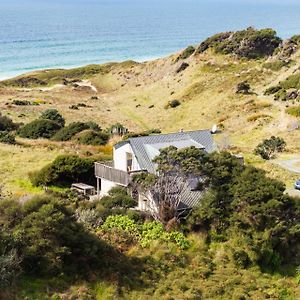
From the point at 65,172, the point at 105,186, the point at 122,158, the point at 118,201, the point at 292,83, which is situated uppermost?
the point at 122,158

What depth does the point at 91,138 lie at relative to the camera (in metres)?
44.4

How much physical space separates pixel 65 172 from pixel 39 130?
20.7 metres

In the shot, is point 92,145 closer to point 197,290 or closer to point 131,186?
point 131,186

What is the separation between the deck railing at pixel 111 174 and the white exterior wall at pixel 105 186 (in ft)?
0.69

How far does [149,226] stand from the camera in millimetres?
22219

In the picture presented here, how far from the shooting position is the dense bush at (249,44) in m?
87.1

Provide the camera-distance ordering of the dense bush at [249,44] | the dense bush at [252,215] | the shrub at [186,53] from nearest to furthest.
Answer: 1. the dense bush at [252,215]
2. the dense bush at [249,44]
3. the shrub at [186,53]

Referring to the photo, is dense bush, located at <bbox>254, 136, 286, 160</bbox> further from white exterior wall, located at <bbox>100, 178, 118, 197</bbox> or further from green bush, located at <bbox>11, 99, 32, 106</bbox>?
green bush, located at <bbox>11, 99, 32, 106</bbox>

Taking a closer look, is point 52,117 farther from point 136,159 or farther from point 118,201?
point 118,201

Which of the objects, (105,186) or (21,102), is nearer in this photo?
(105,186)

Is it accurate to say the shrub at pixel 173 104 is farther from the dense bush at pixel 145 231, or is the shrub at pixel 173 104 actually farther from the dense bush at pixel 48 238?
the dense bush at pixel 48 238

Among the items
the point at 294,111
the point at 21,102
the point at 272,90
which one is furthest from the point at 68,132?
the point at 272,90

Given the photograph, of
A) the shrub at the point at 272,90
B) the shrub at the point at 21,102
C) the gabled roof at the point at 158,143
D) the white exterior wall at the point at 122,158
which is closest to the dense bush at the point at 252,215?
the gabled roof at the point at 158,143

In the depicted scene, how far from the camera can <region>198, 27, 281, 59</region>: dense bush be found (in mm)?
87125
